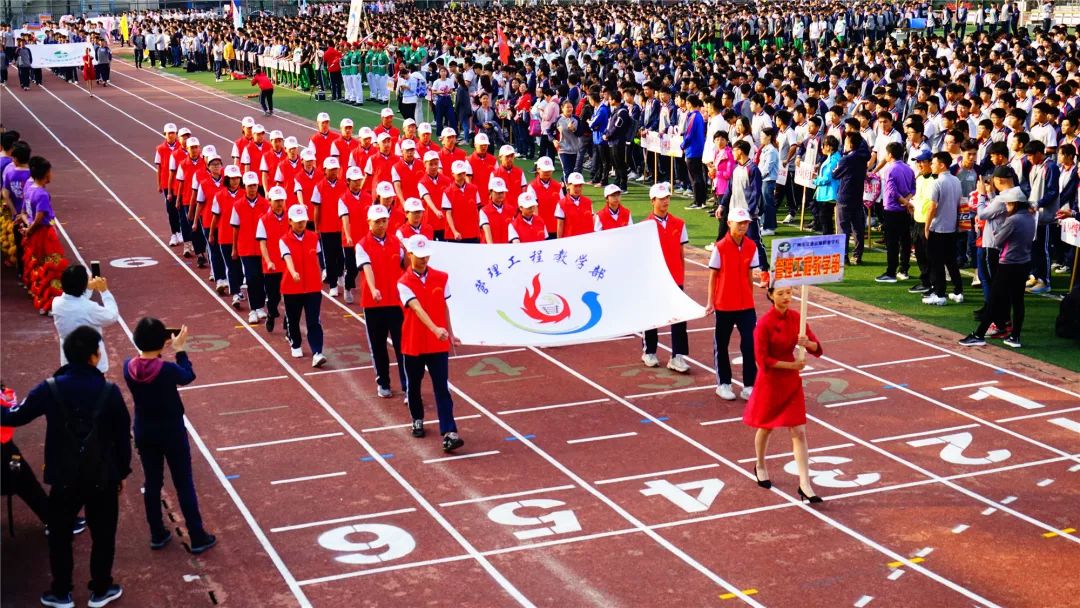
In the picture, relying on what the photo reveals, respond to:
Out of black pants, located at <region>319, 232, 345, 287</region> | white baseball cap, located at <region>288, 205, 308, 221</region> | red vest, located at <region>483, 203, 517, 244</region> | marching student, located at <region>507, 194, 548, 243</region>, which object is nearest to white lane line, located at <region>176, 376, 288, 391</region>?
white baseball cap, located at <region>288, 205, 308, 221</region>

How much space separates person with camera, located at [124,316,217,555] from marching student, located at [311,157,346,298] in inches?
285

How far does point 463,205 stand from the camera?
17.2 m

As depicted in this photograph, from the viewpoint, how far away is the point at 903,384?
44.2ft

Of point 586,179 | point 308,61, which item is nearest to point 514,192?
point 586,179

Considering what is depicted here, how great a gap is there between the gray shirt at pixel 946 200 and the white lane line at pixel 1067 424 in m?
4.27

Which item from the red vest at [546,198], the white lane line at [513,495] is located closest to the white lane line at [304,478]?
the white lane line at [513,495]

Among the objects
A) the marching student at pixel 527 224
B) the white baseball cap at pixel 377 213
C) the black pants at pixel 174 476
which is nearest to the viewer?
the black pants at pixel 174 476

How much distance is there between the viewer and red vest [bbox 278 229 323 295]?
47.0 feet

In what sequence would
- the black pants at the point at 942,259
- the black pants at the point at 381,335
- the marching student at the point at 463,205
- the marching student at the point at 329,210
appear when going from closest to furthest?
1. the black pants at the point at 381,335
2. the black pants at the point at 942,259
3. the marching student at the point at 329,210
4. the marching student at the point at 463,205

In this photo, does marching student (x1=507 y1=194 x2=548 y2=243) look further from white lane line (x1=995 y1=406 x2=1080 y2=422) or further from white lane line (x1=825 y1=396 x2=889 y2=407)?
white lane line (x1=995 y1=406 x2=1080 y2=422)

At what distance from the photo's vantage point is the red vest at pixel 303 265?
47.0ft

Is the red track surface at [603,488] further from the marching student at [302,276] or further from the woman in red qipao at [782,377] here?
the woman in red qipao at [782,377]

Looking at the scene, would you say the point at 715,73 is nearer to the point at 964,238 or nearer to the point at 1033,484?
the point at 964,238

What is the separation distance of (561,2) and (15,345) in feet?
216
